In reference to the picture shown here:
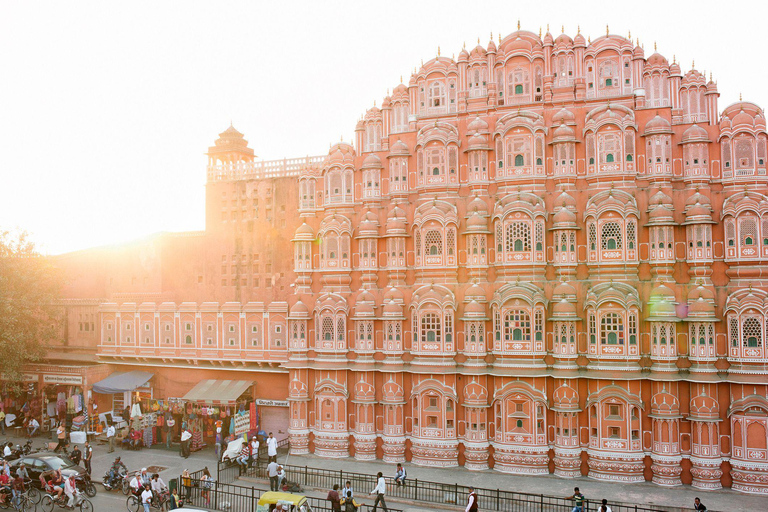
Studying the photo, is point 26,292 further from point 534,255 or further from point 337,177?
point 534,255

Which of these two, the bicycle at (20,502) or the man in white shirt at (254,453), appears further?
the man in white shirt at (254,453)

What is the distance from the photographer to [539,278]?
28969 millimetres

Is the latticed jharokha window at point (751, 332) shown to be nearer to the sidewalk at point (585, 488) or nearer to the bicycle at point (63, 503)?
the sidewalk at point (585, 488)

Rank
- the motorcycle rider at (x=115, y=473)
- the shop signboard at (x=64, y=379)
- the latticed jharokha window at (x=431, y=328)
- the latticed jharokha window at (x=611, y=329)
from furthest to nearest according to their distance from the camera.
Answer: the shop signboard at (x=64, y=379), the latticed jharokha window at (x=431, y=328), the latticed jharokha window at (x=611, y=329), the motorcycle rider at (x=115, y=473)

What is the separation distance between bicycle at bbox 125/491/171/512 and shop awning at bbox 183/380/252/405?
31.5 ft

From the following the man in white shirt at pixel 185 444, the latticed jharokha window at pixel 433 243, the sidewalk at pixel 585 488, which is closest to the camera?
the sidewalk at pixel 585 488

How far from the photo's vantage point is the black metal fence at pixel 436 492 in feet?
75.6

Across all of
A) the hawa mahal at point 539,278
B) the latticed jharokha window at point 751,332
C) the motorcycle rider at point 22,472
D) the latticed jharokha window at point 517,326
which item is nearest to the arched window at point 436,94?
the hawa mahal at point 539,278

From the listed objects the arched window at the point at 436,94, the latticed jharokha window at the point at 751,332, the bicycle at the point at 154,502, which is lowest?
the bicycle at the point at 154,502

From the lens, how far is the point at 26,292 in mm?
37156

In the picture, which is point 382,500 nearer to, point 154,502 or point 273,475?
point 273,475

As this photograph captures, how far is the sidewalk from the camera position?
24.2 metres

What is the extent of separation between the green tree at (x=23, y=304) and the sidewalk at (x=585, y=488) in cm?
2124

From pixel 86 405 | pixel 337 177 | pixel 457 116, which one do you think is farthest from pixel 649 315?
pixel 86 405
